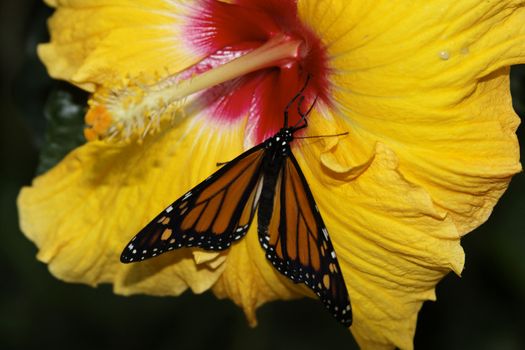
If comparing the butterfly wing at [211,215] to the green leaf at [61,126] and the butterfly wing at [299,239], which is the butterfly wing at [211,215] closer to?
the butterfly wing at [299,239]

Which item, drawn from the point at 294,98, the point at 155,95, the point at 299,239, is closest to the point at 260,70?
the point at 294,98

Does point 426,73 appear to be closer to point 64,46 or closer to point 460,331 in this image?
point 64,46

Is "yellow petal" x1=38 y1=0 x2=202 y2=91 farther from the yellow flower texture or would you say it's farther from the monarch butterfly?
the monarch butterfly

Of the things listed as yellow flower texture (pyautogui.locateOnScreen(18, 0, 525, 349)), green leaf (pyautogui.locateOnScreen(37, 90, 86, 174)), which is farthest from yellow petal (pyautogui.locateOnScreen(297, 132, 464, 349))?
green leaf (pyautogui.locateOnScreen(37, 90, 86, 174))

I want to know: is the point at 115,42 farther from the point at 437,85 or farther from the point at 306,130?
the point at 437,85

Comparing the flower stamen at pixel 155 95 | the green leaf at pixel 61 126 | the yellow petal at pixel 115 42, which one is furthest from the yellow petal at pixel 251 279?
the green leaf at pixel 61 126

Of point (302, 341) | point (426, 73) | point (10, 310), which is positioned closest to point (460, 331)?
point (302, 341)
